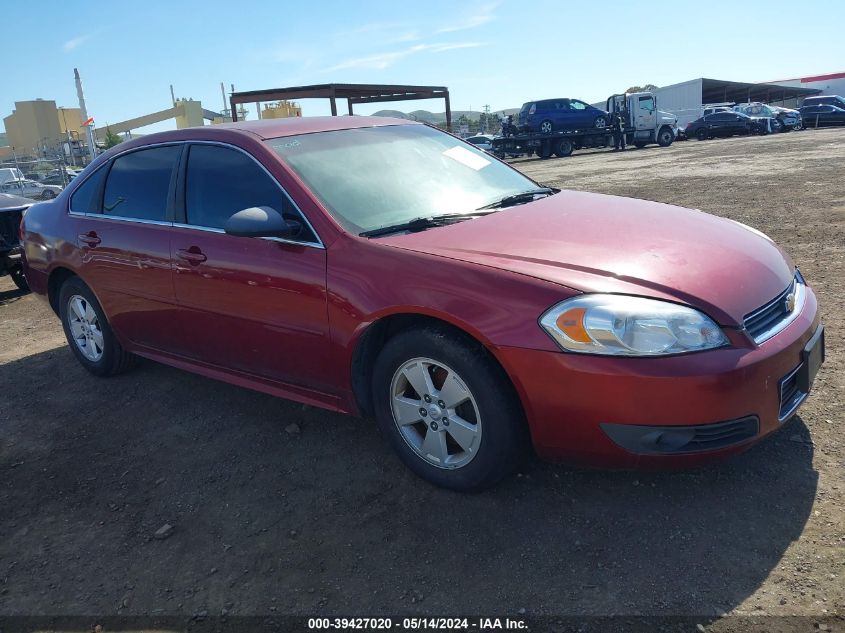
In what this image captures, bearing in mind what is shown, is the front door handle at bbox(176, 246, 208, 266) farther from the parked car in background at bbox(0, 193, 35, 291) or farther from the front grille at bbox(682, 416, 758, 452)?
the parked car in background at bbox(0, 193, 35, 291)

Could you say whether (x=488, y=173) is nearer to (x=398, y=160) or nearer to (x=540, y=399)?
(x=398, y=160)

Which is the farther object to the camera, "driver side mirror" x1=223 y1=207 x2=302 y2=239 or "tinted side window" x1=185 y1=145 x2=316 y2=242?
"tinted side window" x1=185 y1=145 x2=316 y2=242

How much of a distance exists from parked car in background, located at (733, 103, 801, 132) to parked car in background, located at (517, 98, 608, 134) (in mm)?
10568

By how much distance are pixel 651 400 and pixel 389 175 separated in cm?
187

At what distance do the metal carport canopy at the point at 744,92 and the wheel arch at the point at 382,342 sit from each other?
218 feet

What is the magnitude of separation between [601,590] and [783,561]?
2.17ft

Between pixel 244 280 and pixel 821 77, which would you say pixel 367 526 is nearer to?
pixel 244 280

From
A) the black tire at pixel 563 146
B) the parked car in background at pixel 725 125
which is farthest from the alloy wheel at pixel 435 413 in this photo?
the parked car in background at pixel 725 125

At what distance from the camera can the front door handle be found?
371cm

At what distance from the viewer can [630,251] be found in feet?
9.58

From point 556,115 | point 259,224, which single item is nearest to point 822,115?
point 556,115

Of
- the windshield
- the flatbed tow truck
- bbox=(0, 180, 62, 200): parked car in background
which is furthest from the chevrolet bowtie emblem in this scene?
the flatbed tow truck

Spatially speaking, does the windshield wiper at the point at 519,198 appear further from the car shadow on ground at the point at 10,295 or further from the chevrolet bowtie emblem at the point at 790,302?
the car shadow on ground at the point at 10,295

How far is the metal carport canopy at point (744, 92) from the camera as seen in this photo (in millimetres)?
64438
